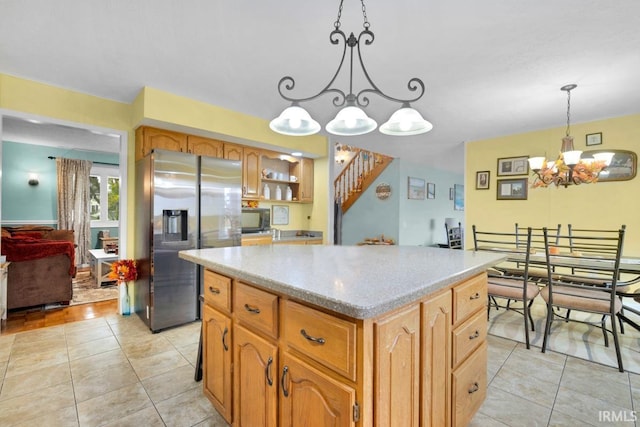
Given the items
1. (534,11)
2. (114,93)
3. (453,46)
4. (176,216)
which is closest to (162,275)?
(176,216)

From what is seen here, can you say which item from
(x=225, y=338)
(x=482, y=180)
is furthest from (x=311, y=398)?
(x=482, y=180)

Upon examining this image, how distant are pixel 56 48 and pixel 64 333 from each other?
2.51 metres

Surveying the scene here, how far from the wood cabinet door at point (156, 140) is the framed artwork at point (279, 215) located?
5.42 feet

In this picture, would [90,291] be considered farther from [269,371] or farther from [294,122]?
[269,371]

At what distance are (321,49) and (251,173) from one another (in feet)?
7.27

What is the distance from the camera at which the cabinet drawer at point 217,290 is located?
145cm

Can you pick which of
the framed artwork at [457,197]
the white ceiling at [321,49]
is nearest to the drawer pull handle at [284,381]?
the white ceiling at [321,49]

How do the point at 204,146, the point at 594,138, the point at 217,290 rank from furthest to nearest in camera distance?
the point at 594,138
the point at 204,146
the point at 217,290

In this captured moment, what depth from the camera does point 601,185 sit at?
3.89 metres

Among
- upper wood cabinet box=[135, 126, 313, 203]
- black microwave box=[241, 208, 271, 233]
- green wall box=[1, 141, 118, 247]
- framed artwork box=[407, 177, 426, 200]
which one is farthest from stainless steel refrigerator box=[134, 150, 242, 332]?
framed artwork box=[407, 177, 426, 200]

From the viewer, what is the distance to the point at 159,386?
6.50 feet

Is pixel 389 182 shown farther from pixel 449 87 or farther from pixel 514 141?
pixel 449 87

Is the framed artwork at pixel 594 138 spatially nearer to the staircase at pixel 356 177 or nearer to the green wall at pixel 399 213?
the green wall at pixel 399 213

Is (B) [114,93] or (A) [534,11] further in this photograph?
(B) [114,93]
